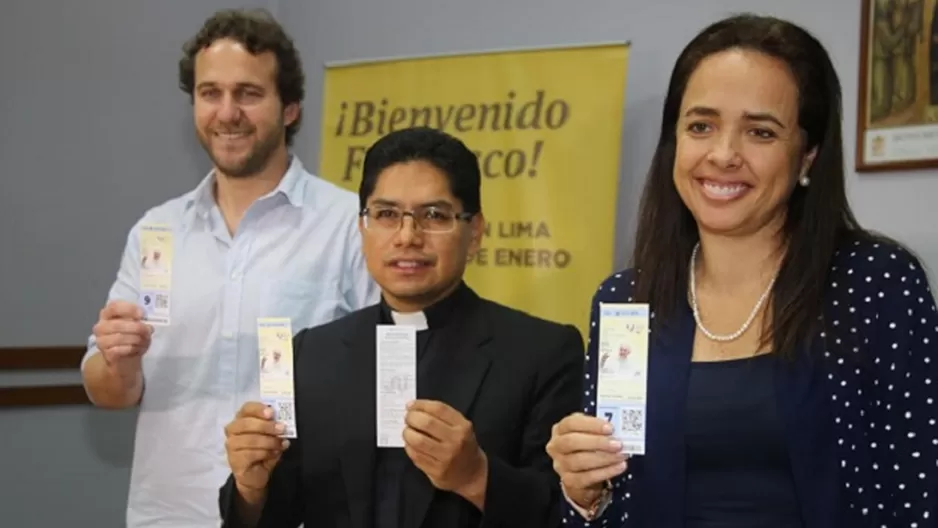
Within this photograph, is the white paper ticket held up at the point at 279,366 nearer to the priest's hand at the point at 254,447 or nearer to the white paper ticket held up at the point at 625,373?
the priest's hand at the point at 254,447

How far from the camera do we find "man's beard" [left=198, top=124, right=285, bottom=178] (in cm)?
251

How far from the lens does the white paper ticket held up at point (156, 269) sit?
226 cm

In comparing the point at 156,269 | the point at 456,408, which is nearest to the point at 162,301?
the point at 156,269

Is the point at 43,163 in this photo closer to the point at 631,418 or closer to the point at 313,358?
the point at 313,358

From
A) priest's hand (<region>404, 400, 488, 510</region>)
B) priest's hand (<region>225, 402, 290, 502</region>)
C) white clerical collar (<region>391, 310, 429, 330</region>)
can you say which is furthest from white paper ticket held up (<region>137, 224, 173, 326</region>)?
priest's hand (<region>404, 400, 488, 510</region>)

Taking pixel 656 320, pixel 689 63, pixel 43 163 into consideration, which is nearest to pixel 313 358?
pixel 656 320

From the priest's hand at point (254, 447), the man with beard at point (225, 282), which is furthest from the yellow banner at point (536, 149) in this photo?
the priest's hand at point (254, 447)

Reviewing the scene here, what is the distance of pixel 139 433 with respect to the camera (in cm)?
257

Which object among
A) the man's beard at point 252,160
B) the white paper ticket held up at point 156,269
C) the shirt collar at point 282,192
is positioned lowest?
the white paper ticket held up at point 156,269

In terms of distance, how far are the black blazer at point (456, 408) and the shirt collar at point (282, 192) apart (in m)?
0.55

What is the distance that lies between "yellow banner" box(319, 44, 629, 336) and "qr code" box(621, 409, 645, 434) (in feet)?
5.83

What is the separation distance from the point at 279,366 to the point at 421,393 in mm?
292

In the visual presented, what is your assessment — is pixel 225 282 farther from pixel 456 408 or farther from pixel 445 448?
pixel 445 448

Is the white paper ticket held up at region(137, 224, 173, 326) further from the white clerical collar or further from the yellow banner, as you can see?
the yellow banner
